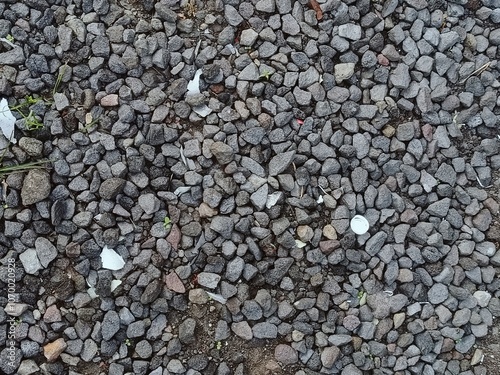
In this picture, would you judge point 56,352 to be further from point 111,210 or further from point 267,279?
point 267,279

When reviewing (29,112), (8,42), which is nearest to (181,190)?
(29,112)

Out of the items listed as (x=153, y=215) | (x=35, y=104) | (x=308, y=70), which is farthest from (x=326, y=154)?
(x=35, y=104)

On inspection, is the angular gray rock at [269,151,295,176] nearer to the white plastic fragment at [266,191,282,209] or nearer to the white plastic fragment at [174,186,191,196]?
the white plastic fragment at [266,191,282,209]

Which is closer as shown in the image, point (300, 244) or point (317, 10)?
point (300, 244)

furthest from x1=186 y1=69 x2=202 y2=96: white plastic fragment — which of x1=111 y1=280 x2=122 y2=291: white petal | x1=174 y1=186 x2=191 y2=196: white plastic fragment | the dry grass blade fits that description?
x1=111 y1=280 x2=122 y2=291: white petal

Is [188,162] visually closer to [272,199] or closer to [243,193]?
[243,193]

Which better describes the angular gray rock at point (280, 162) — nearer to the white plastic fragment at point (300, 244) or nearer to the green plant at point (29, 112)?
the white plastic fragment at point (300, 244)
